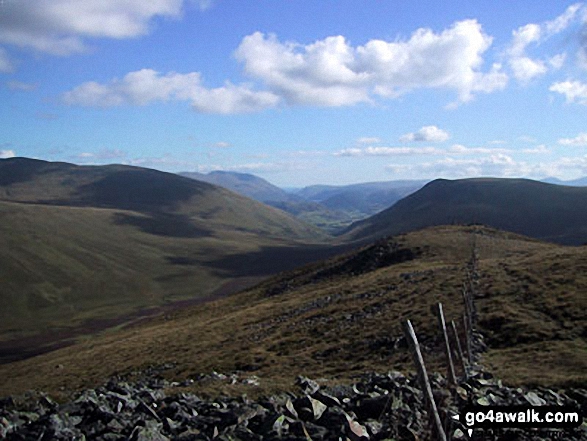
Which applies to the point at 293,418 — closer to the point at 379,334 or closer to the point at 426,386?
the point at 426,386

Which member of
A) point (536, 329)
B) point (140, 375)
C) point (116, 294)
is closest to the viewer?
point (536, 329)

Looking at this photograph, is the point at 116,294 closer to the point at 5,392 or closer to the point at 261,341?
the point at 5,392

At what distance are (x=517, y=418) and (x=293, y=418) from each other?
5.41m

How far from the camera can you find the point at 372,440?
1121 cm

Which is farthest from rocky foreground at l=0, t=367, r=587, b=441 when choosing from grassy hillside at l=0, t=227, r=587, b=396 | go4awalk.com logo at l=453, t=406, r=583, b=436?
grassy hillside at l=0, t=227, r=587, b=396

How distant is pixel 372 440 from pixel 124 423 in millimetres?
6623

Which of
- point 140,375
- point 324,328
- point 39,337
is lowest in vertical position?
point 39,337

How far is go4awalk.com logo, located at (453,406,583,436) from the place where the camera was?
11570 mm

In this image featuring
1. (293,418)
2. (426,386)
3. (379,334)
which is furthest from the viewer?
(379,334)

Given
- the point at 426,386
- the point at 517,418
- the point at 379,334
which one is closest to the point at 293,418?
the point at 426,386

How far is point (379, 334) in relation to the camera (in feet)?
117

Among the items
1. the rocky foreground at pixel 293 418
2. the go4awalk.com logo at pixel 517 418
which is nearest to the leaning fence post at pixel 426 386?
the rocky foreground at pixel 293 418

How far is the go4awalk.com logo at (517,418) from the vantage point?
11570 mm

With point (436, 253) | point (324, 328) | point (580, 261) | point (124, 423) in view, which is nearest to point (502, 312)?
point (324, 328)
